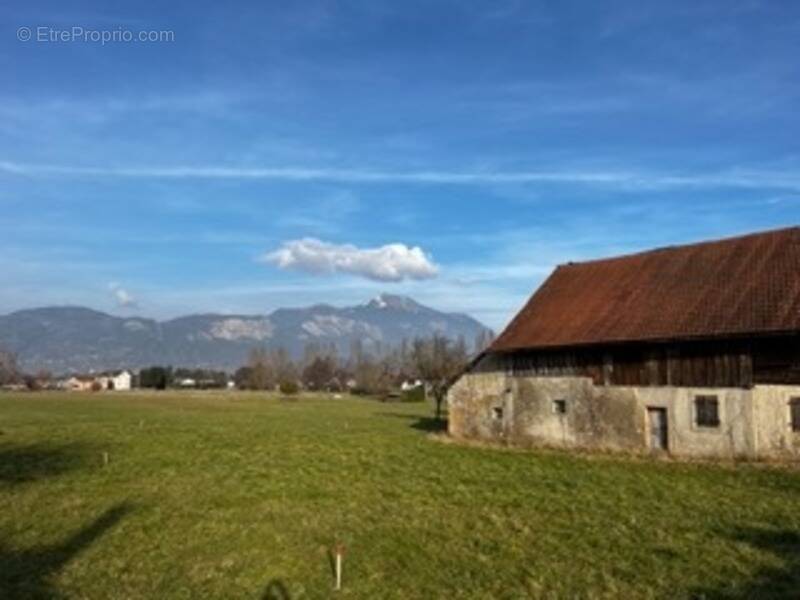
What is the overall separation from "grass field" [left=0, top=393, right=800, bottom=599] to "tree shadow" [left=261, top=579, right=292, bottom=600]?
4cm

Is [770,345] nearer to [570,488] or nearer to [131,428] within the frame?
[570,488]

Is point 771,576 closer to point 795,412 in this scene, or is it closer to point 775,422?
point 795,412

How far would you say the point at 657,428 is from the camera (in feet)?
101

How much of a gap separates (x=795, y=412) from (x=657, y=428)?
5195 mm

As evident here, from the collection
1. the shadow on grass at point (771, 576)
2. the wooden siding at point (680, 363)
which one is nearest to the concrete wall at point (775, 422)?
the wooden siding at point (680, 363)

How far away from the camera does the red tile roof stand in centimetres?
2892

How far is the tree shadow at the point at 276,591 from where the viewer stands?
14461 mm

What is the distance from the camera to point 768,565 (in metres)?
15.0

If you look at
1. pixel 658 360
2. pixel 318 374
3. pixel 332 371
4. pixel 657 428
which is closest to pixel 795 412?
pixel 657 428

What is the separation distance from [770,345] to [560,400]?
30.6 ft

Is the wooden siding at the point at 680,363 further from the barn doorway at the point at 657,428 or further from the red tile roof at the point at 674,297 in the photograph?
the barn doorway at the point at 657,428

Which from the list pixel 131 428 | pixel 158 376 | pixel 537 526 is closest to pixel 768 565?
pixel 537 526

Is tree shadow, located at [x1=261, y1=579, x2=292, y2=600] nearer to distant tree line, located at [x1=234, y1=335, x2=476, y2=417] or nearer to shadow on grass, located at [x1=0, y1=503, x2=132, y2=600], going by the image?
shadow on grass, located at [x1=0, y1=503, x2=132, y2=600]

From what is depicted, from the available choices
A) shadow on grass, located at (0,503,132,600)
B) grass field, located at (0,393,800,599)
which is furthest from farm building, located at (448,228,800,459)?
shadow on grass, located at (0,503,132,600)
